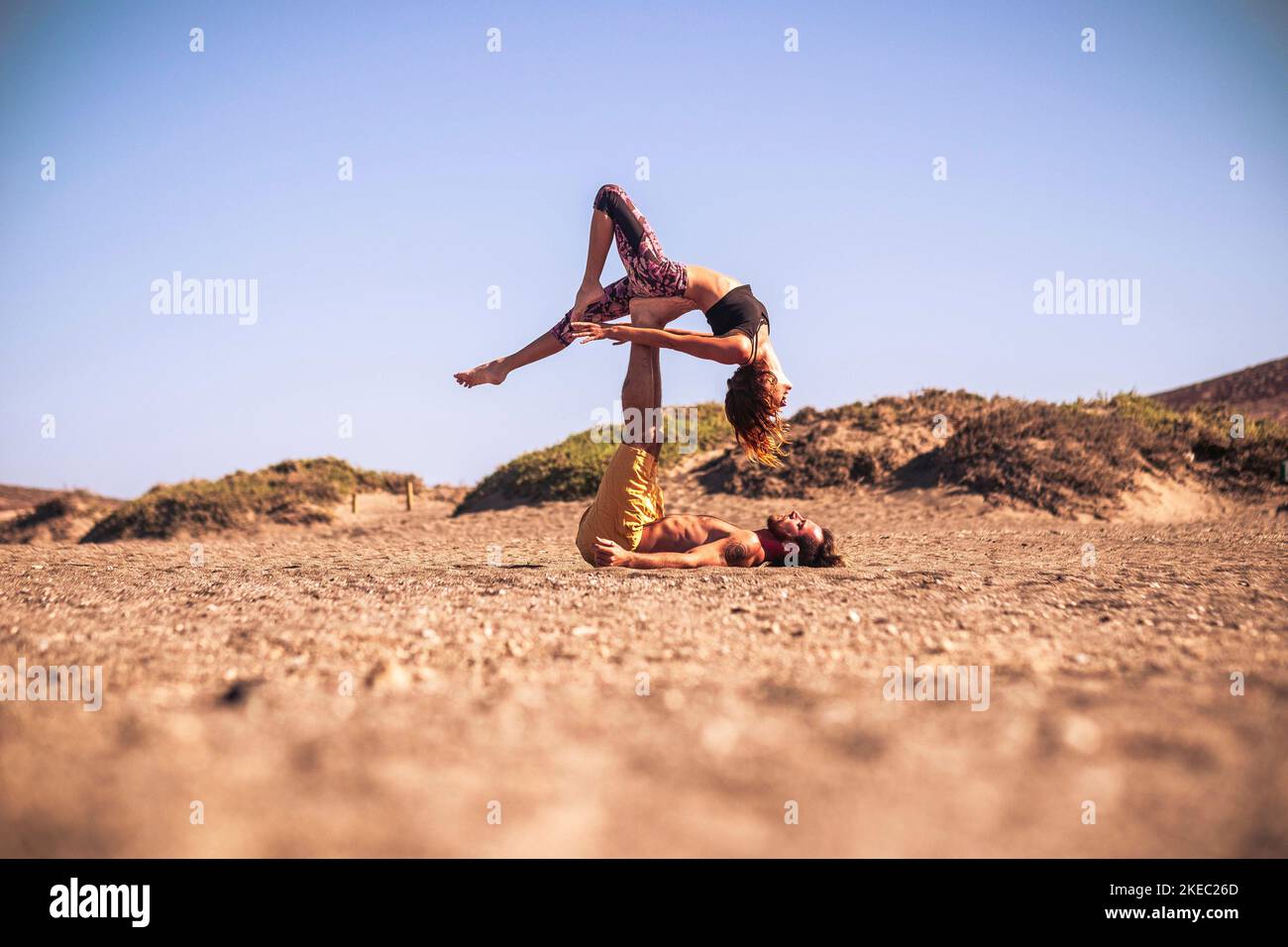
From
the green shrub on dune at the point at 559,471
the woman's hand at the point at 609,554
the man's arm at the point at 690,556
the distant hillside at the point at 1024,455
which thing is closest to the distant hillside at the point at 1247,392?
the distant hillside at the point at 1024,455

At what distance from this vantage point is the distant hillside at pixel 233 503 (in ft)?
59.5

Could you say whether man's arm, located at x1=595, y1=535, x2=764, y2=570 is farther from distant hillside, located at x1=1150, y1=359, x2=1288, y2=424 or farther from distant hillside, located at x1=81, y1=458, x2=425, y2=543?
distant hillside, located at x1=1150, y1=359, x2=1288, y2=424

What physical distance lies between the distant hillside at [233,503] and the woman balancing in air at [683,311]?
43.3ft

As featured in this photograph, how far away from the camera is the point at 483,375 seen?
7.73 metres

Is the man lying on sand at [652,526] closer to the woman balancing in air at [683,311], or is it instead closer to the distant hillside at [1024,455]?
the woman balancing in air at [683,311]

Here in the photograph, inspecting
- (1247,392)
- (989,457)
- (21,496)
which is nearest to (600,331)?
(989,457)

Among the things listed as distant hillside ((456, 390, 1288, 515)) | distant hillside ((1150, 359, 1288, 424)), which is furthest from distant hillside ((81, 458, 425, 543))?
distant hillside ((1150, 359, 1288, 424))

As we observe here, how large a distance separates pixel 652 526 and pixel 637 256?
2.10 m

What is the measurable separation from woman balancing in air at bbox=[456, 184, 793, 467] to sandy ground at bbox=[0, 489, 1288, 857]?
1.57m

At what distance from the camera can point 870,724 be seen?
319 centimetres

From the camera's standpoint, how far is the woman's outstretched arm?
667 cm

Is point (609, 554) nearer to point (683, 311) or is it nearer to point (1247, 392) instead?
point (683, 311)

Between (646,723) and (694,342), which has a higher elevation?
(694,342)
